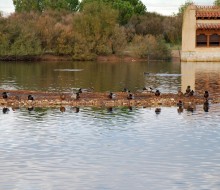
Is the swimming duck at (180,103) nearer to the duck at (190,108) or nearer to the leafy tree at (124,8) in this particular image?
the duck at (190,108)

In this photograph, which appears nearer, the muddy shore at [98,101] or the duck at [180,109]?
the duck at [180,109]

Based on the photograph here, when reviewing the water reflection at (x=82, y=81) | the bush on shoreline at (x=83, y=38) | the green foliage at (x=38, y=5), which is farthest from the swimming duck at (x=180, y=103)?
the green foliage at (x=38, y=5)

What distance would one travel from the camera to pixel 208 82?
49.9 meters

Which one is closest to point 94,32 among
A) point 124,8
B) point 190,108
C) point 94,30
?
point 94,30

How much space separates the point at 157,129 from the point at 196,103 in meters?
9.66

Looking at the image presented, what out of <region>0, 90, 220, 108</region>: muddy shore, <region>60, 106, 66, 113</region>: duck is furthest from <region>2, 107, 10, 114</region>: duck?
<region>60, 106, 66, 113</region>: duck

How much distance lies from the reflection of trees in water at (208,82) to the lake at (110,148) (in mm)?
8538

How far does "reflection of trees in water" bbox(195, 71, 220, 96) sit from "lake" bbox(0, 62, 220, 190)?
28.0 feet

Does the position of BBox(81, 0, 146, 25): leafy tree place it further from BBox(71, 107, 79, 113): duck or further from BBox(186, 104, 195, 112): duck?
BBox(71, 107, 79, 113): duck

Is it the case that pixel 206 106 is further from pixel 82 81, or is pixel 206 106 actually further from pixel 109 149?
pixel 82 81

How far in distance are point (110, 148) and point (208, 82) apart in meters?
28.8

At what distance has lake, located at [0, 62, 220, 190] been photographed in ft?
59.9

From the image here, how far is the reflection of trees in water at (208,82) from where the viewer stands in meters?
43.2

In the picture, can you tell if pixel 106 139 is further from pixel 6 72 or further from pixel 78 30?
pixel 78 30
